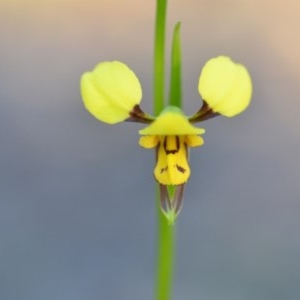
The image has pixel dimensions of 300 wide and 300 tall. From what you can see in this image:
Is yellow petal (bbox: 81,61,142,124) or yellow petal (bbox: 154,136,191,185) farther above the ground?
yellow petal (bbox: 81,61,142,124)

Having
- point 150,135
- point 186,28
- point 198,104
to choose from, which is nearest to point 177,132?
point 150,135

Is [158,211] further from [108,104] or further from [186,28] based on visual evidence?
[186,28]

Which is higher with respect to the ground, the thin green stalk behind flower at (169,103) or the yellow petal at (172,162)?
the thin green stalk behind flower at (169,103)

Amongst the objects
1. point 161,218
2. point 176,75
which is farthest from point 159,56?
point 161,218

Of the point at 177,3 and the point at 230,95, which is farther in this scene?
the point at 177,3

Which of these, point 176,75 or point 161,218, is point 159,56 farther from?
point 161,218
